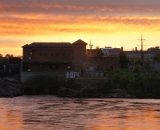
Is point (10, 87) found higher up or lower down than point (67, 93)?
higher up

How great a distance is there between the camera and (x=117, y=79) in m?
91.1

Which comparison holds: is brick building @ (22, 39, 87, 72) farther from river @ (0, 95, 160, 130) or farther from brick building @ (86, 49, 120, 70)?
river @ (0, 95, 160, 130)

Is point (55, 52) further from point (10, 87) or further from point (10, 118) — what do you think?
point (10, 118)

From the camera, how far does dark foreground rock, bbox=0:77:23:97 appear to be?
3246 inches

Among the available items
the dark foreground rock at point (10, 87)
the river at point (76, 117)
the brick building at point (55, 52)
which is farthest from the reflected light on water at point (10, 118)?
the brick building at point (55, 52)

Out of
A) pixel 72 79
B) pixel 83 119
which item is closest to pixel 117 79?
pixel 72 79

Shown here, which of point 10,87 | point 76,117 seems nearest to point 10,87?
point 10,87

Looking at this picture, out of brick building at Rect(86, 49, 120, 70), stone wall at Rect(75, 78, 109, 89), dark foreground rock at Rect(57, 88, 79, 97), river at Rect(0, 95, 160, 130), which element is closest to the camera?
river at Rect(0, 95, 160, 130)

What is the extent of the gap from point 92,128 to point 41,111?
13.8 meters

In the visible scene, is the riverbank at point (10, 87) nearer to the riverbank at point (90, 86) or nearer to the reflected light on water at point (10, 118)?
the riverbank at point (90, 86)

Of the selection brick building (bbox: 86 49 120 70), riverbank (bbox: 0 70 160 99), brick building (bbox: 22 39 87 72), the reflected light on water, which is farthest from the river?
brick building (bbox: 86 49 120 70)

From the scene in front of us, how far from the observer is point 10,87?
281ft

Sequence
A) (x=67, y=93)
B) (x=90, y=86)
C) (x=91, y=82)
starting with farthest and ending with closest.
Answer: (x=91, y=82), (x=90, y=86), (x=67, y=93)

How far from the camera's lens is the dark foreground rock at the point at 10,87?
82.4 m
